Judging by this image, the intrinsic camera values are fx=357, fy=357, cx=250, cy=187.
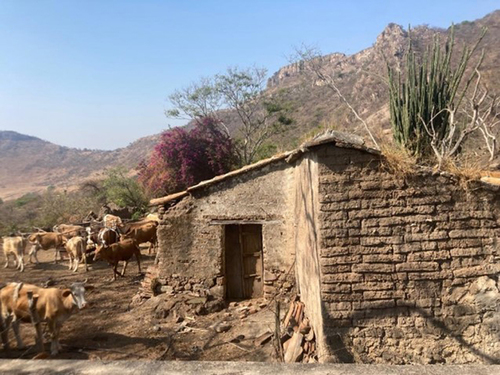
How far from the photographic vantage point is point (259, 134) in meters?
25.2

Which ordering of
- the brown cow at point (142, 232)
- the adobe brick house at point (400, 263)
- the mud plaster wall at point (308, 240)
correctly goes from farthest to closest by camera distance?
the brown cow at point (142, 232) < the mud plaster wall at point (308, 240) < the adobe brick house at point (400, 263)

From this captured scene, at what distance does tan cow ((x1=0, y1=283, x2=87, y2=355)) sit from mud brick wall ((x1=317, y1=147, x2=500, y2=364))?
442 centimetres

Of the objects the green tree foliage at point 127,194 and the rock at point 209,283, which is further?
the green tree foliage at point 127,194

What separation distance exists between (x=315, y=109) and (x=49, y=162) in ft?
200

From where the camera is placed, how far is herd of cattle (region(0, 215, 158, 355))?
6.34 m

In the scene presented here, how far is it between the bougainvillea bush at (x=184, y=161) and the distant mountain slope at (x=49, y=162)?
4311 centimetres

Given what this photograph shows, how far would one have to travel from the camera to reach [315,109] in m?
41.2

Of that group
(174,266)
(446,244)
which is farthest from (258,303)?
(446,244)

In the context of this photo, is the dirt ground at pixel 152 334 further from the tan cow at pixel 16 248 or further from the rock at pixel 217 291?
the tan cow at pixel 16 248

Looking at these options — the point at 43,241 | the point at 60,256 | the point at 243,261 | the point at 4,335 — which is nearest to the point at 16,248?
the point at 43,241

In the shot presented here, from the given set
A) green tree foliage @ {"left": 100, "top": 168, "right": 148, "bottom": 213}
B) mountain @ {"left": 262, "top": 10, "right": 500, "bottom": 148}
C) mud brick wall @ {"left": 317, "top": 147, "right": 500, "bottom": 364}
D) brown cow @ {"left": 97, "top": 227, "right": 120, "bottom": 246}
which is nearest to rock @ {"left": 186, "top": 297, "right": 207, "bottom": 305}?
mud brick wall @ {"left": 317, "top": 147, "right": 500, "bottom": 364}

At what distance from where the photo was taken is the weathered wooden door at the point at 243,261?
8883 mm

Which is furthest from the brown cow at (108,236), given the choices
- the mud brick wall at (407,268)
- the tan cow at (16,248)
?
the mud brick wall at (407,268)

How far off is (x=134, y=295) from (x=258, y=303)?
354cm
